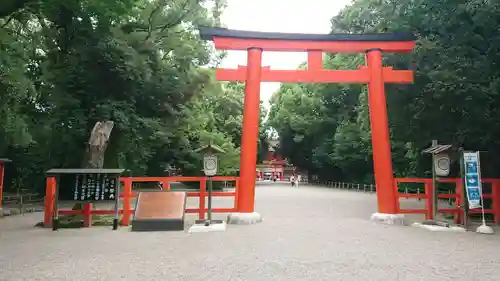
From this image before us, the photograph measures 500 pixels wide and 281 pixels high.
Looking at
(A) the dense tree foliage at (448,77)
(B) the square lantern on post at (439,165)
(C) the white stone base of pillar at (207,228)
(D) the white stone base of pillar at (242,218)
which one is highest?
(A) the dense tree foliage at (448,77)

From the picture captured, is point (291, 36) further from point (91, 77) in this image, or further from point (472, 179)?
point (91, 77)

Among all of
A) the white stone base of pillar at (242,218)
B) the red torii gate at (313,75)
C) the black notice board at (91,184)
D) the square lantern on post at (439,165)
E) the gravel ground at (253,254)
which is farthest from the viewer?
the red torii gate at (313,75)

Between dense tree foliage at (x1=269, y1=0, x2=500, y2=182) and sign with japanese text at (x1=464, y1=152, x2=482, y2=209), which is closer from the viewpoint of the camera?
sign with japanese text at (x1=464, y1=152, x2=482, y2=209)

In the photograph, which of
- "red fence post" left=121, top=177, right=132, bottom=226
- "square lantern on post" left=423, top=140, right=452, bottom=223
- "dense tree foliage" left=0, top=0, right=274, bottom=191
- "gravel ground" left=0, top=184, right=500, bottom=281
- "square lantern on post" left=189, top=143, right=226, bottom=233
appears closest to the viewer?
"gravel ground" left=0, top=184, right=500, bottom=281

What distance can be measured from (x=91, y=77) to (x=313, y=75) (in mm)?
8332

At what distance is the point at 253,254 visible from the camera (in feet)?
21.1

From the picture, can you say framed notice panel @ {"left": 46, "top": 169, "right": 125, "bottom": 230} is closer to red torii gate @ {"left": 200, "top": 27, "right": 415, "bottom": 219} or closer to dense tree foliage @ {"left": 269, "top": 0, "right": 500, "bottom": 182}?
red torii gate @ {"left": 200, "top": 27, "right": 415, "bottom": 219}

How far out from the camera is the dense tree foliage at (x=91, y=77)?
13.6m

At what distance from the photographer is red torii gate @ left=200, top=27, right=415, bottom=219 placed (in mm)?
10789

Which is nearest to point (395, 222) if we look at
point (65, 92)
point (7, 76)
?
point (65, 92)

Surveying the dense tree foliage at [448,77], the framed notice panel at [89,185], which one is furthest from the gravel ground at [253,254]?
the dense tree foliage at [448,77]

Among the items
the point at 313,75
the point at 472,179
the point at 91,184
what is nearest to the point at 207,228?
the point at 91,184

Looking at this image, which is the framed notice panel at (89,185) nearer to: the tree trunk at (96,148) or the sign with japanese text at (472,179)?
A: the tree trunk at (96,148)

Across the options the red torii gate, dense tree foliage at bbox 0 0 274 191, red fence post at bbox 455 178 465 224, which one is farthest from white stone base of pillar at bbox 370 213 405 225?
dense tree foliage at bbox 0 0 274 191
